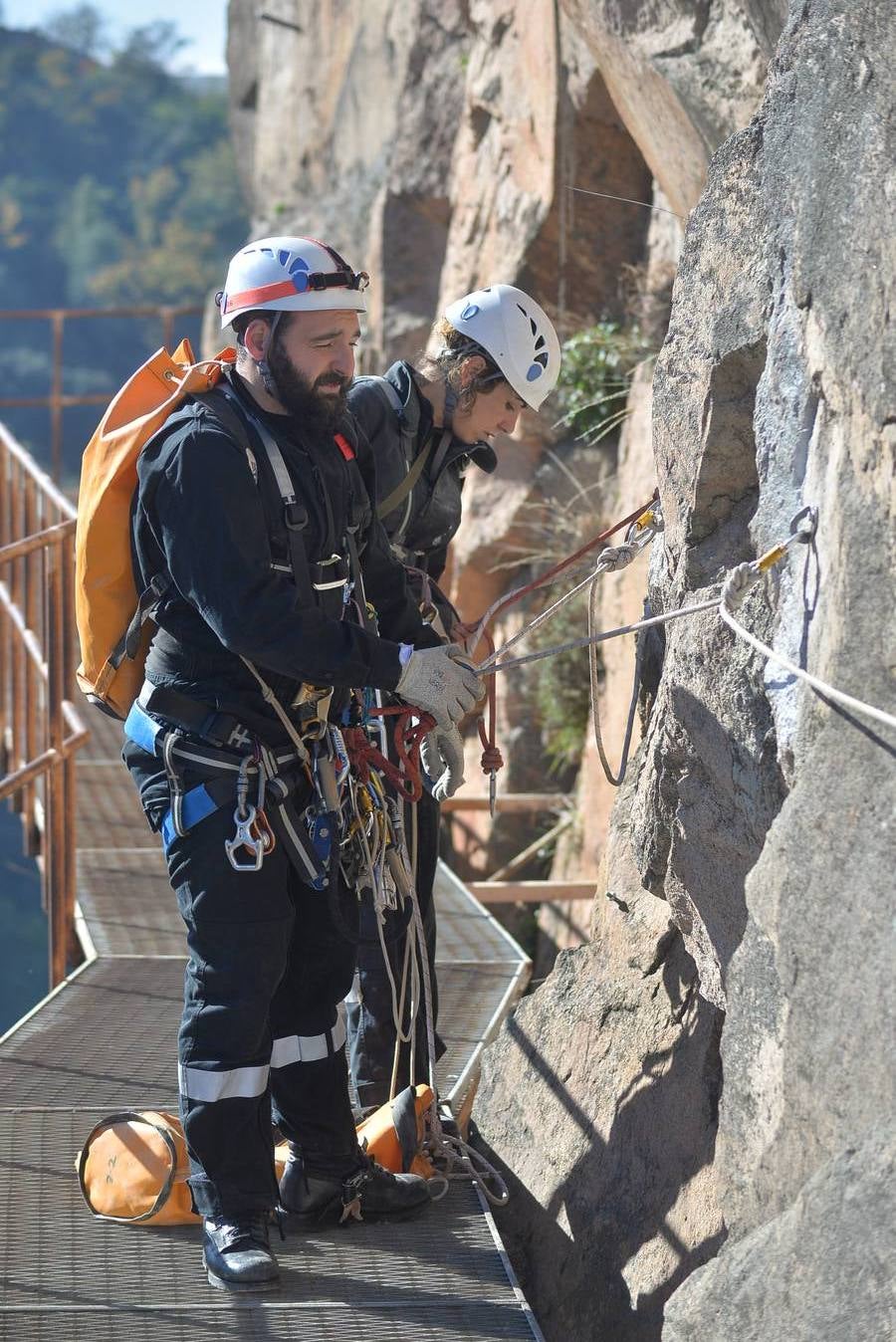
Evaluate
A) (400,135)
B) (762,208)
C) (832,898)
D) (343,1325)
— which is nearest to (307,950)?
(343,1325)

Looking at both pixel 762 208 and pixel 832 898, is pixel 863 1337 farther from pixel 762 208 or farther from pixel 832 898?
pixel 762 208

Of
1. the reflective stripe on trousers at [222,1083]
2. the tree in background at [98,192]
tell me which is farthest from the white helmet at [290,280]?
the tree in background at [98,192]

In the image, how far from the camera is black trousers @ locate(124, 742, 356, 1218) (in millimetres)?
3113

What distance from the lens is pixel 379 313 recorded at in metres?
9.55

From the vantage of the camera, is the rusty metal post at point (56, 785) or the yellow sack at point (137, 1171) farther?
the rusty metal post at point (56, 785)

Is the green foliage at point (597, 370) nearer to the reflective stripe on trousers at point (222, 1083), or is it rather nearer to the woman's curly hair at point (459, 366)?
the woman's curly hair at point (459, 366)

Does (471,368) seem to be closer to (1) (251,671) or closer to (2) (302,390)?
(2) (302,390)

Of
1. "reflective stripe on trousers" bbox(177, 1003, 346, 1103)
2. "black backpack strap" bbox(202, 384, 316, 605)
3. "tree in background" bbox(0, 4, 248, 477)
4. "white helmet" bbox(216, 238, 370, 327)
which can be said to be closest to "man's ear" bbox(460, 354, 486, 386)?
→ "white helmet" bbox(216, 238, 370, 327)

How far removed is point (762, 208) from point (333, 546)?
102 cm

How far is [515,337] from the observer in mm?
3719

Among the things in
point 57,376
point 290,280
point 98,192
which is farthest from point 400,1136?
point 98,192

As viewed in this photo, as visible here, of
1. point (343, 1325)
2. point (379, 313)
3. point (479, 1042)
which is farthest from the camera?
point (379, 313)

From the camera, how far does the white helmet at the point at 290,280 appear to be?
3076 millimetres

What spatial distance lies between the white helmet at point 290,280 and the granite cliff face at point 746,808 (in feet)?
2.22
